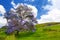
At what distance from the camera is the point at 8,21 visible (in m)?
3.34

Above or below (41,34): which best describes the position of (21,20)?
above

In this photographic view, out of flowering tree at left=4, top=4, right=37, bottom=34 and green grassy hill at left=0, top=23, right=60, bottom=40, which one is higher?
flowering tree at left=4, top=4, right=37, bottom=34

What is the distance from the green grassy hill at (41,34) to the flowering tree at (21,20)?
10 cm

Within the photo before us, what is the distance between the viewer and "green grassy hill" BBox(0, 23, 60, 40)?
3.26 m

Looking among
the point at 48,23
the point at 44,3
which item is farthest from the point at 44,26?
the point at 44,3

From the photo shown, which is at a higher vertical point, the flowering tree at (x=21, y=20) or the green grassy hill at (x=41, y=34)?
the flowering tree at (x=21, y=20)

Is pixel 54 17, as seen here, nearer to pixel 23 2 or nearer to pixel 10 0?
pixel 23 2

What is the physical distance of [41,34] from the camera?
3.29 metres

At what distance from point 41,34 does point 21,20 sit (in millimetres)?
489

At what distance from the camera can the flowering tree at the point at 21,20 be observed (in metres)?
3.32

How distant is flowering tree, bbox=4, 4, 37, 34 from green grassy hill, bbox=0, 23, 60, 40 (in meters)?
0.10

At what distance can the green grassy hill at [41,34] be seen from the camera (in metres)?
3.26

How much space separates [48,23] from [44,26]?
0.10m

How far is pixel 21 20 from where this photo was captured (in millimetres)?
3336
